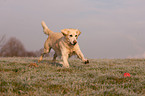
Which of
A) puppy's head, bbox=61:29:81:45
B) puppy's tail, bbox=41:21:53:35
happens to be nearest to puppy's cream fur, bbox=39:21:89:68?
puppy's head, bbox=61:29:81:45

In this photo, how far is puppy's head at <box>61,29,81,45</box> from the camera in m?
7.21

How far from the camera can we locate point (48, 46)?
9.33m

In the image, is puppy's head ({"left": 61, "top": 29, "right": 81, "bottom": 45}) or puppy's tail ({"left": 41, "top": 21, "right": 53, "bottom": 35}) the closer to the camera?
puppy's head ({"left": 61, "top": 29, "right": 81, "bottom": 45})

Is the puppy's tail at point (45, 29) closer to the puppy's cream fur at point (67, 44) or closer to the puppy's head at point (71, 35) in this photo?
the puppy's cream fur at point (67, 44)

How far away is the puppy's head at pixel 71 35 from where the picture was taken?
7207mm

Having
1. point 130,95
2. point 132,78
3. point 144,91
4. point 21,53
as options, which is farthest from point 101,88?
point 21,53

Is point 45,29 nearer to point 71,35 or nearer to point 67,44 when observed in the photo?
point 67,44

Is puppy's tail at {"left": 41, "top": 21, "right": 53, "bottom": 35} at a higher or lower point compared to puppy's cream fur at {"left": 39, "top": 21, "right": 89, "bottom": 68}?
higher

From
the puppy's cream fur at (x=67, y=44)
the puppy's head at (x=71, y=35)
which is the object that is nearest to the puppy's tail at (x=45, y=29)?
the puppy's cream fur at (x=67, y=44)

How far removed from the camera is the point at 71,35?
730 cm

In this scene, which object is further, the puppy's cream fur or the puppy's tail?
the puppy's tail

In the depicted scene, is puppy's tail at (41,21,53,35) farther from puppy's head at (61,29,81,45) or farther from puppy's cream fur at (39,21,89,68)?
puppy's head at (61,29,81,45)

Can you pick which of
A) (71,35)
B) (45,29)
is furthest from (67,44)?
(45,29)

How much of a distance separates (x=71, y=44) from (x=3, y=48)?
17640 mm
